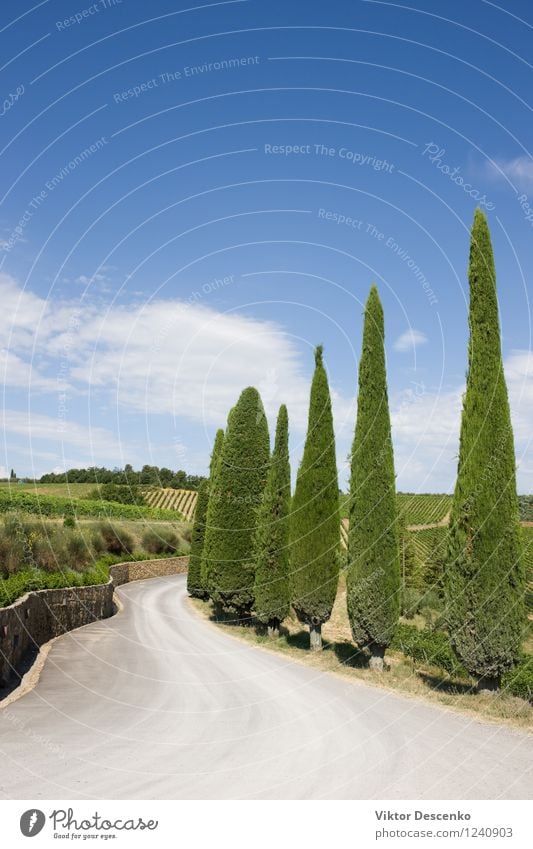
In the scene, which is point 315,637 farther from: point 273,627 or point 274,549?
point 274,549

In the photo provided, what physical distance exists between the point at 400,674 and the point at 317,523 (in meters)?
6.31

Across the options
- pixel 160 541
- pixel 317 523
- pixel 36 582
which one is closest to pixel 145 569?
pixel 160 541

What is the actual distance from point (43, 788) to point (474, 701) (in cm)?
1012

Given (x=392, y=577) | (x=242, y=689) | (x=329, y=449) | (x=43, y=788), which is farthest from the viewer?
(x=329, y=449)

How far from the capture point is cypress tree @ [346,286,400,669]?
18.3m

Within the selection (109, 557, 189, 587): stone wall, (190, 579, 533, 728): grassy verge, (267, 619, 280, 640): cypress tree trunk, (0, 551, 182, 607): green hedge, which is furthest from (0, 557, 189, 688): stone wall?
(109, 557, 189, 587): stone wall

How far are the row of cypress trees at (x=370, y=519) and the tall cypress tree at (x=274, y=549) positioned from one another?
53 millimetres

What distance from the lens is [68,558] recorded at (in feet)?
111

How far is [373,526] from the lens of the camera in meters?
18.6

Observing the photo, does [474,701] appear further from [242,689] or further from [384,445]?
[384,445]

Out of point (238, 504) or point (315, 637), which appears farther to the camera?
point (238, 504)
